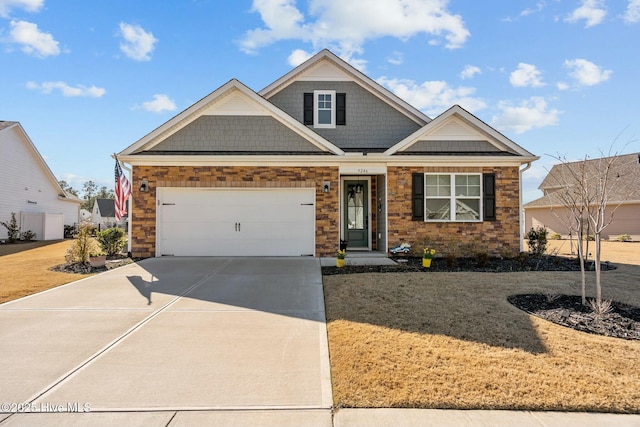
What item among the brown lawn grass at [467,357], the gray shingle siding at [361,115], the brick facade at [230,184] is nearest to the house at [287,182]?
the brick facade at [230,184]

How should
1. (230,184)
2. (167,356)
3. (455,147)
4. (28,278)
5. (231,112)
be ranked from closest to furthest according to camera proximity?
(167,356)
(28,278)
(230,184)
(231,112)
(455,147)

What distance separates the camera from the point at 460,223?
38.6ft

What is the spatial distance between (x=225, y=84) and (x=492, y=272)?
9.52 meters

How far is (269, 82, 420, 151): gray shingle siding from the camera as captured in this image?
13750 mm

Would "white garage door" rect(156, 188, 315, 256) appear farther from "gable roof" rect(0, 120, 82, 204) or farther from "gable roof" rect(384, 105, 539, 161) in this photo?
"gable roof" rect(0, 120, 82, 204)

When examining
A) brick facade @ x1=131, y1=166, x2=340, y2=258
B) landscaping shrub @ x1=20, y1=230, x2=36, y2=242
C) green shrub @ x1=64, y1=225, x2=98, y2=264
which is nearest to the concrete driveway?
green shrub @ x1=64, y1=225, x2=98, y2=264

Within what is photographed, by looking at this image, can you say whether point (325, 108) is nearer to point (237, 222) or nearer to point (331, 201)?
point (331, 201)

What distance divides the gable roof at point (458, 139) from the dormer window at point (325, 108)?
126 inches

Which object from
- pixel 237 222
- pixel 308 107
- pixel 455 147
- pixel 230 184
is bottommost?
pixel 237 222

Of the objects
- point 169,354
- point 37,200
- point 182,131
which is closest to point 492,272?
point 169,354

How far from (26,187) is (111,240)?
1626 cm

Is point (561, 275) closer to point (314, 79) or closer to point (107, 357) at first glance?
point (107, 357)

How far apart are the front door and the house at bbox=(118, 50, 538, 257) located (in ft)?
3.71

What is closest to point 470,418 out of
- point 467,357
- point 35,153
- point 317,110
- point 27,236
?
point 467,357
